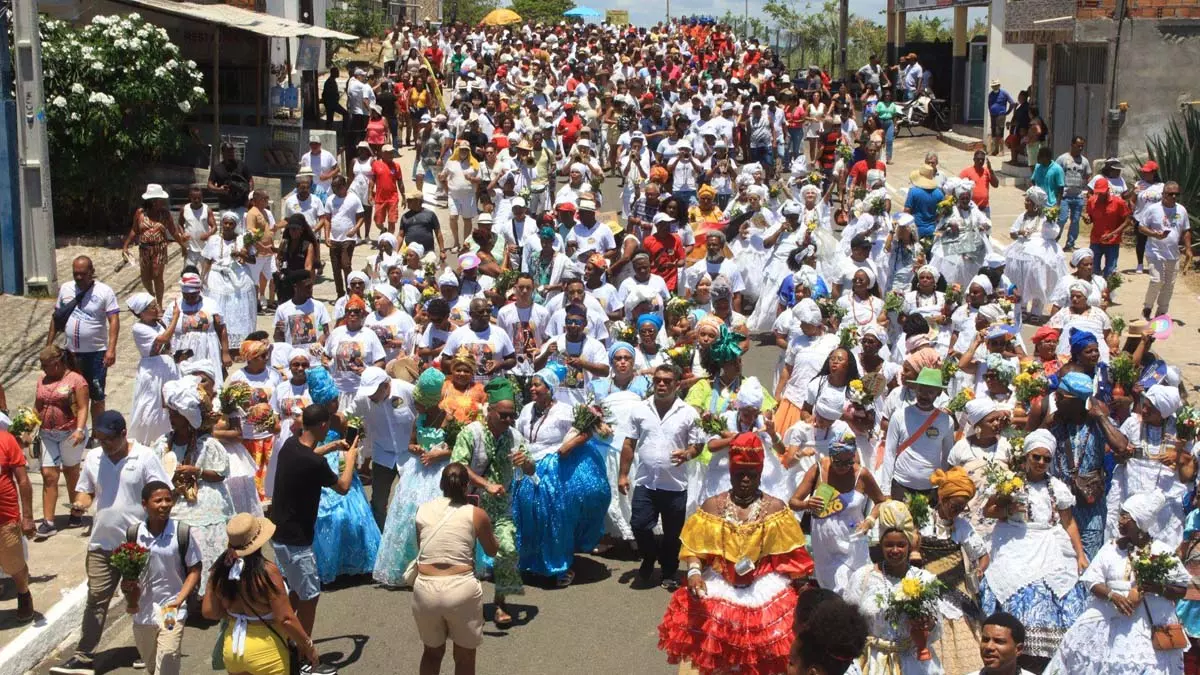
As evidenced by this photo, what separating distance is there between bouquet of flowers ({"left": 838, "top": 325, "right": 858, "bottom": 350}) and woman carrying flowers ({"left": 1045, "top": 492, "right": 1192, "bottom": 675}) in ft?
14.0

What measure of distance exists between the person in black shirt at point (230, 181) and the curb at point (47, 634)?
9.74m

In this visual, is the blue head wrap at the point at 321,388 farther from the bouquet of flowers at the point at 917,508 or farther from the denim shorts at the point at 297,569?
the bouquet of flowers at the point at 917,508

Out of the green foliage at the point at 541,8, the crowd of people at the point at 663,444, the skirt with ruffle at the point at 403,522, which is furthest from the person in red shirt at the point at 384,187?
the green foliage at the point at 541,8

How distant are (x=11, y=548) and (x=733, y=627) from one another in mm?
4598

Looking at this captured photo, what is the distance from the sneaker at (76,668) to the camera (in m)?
8.66

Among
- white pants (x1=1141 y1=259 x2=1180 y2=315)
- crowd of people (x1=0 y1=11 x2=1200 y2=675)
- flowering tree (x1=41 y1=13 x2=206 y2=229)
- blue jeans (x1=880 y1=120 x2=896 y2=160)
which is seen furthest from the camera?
blue jeans (x1=880 y1=120 x2=896 y2=160)

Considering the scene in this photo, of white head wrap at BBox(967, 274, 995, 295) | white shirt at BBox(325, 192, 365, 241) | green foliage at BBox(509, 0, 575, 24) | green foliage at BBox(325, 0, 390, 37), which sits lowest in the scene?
white head wrap at BBox(967, 274, 995, 295)

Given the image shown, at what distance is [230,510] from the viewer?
30.0 ft

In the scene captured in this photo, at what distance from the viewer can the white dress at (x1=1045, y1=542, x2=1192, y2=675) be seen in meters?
7.08

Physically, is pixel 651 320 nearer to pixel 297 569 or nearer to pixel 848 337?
pixel 848 337

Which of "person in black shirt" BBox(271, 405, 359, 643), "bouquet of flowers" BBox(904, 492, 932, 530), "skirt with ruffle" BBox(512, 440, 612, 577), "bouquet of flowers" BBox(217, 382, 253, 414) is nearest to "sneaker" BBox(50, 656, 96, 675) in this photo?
"person in black shirt" BBox(271, 405, 359, 643)

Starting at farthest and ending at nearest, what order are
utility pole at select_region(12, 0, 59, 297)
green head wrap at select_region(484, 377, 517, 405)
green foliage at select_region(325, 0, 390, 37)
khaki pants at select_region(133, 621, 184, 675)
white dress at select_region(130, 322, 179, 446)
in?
1. green foliage at select_region(325, 0, 390, 37)
2. utility pole at select_region(12, 0, 59, 297)
3. white dress at select_region(130, 322, 179, 446)
4. green head wrap at select_region(484, 377, 517, 405)
5. khaki pants at select_region(133, 621, 184, 675)

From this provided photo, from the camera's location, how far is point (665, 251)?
1602cm

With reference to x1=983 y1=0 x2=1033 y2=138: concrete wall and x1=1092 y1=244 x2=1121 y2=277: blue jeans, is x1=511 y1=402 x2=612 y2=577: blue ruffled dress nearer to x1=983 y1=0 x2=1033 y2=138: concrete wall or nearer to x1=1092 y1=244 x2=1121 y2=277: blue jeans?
x1=1092 y1=244 x2=1121 y2=277: blue jeans
